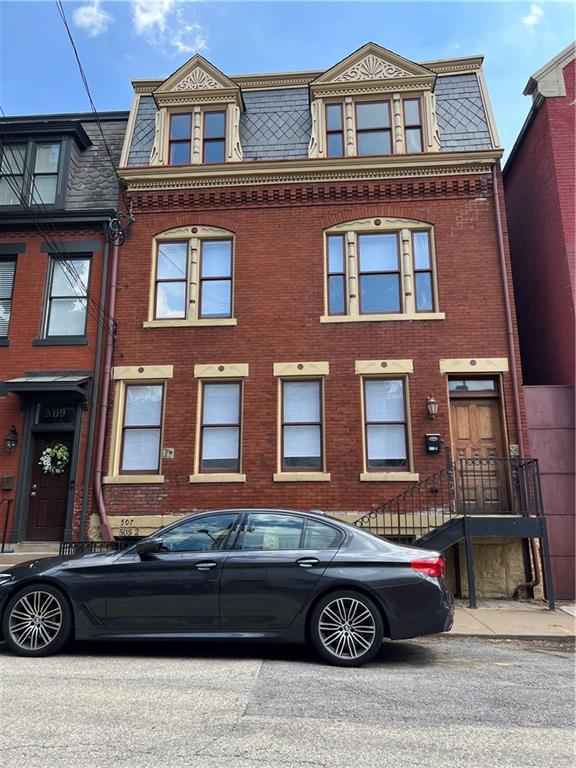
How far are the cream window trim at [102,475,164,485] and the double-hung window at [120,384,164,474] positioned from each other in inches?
7.6

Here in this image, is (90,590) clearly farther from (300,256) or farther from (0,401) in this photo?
(300,256)

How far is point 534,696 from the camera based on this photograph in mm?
4613

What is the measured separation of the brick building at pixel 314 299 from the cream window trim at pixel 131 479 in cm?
4

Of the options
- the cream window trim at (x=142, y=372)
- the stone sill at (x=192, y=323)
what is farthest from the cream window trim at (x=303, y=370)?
the cream window trim at (x=142, y=372)

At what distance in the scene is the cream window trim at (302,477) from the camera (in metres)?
10.7

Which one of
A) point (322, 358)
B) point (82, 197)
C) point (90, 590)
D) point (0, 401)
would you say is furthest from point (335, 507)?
point (82, 197)

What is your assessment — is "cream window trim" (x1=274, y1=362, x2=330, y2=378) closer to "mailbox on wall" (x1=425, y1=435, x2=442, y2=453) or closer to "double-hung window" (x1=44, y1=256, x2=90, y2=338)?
"mailbox on wall" (x1=425, y1=435, x2=442, y2=453)

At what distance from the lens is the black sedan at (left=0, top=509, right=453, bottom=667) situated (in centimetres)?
538

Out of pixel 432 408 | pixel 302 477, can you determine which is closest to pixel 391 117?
pixel 432 408

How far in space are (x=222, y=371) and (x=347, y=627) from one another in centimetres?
690

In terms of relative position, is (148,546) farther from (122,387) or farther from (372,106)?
(372,106)

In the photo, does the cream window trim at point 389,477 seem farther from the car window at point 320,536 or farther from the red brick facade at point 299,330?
the car window at point 320,536

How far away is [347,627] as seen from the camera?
5363 mm

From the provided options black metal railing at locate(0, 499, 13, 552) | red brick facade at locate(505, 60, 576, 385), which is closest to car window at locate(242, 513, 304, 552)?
black metal railing at locate(0, 499, 13, 552)
